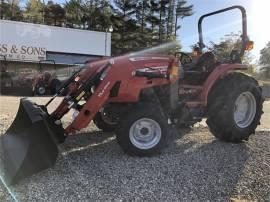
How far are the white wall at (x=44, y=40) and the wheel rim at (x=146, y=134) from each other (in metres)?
20.3

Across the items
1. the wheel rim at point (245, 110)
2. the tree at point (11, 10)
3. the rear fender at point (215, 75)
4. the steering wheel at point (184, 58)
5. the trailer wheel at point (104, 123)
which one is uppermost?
the tree at point (11, 10)

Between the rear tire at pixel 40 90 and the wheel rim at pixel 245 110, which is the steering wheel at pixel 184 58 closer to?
the wheel rim at pixel 245 110

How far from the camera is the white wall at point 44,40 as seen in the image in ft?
79.9

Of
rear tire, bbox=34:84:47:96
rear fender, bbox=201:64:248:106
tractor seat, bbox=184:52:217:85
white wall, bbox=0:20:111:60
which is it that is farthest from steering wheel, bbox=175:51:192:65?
white wall, bbox=0:20:111:60

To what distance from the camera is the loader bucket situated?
14.7 ft

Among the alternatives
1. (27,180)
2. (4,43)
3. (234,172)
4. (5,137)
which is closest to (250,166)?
(234,172)

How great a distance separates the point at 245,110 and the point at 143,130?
233 cm

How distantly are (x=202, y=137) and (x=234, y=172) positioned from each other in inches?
84.1

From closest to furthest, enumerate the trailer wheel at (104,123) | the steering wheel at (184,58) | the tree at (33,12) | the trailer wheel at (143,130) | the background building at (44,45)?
the trailer wheel at (143,130) < the trailer wheel at (104,123) < the steering wheel at (184,58) < the background building at (44,45) < the tree at (33,12)

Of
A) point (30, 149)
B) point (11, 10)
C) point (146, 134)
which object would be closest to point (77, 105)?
point (146, 134)

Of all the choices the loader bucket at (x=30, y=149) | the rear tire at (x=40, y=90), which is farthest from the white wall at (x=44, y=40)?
the loader bucket at (x=30, y=149)

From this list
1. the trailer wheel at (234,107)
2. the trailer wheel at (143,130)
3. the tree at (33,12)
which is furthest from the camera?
the tree at (33,12)

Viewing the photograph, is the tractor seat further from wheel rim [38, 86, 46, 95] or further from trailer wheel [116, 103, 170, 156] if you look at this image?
wheel rim [38, 86, 46, 95]

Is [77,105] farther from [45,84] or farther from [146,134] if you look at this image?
[45,84]
